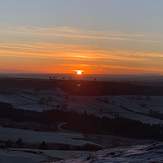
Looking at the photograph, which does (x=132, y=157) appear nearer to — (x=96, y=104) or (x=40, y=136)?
(x=40, y=136)

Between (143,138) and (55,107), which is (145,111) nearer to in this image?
(55,107)

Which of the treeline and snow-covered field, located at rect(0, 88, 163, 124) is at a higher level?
snow-covered field, located at rect(0, 88, 163, 124)

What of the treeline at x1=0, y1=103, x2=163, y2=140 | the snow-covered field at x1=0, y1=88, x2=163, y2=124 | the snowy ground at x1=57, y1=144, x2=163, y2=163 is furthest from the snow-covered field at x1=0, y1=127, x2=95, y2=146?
the snowy ground at x1=57, y1=144, x2=163, y2=163

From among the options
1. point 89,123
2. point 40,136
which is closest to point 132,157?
point 40,136

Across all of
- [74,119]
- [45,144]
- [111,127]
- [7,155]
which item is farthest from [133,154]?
[74,119]

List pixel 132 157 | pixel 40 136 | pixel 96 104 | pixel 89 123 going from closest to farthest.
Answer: pixel 132 157 → pixel 40 136 → pixel 89 123 → pixel 96 104

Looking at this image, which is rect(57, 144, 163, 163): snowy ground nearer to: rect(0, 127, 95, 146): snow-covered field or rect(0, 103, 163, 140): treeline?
rect(0, 127, 95, 146): snow-covered field

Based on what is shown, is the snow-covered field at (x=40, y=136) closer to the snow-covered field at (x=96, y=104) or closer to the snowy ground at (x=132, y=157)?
the snow-covered field at (x=96, y=104)
